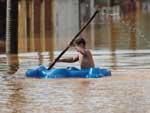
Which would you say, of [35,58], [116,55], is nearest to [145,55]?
[116,55]

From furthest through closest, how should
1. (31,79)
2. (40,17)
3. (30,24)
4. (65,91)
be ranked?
(40,17) → (30,24) → (31,79) → (65,91)

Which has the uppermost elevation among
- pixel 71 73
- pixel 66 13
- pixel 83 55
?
pixel 66 13

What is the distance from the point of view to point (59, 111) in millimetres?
11070

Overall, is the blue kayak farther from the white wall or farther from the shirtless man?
the white wall

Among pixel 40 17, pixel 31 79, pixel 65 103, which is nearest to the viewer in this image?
pixel 65 103

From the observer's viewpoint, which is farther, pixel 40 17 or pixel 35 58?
pixel 40 17

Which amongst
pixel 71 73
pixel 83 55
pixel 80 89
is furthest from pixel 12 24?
pixel 80 89

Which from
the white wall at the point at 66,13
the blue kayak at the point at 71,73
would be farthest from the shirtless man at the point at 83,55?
the white wall at the point at 66,13

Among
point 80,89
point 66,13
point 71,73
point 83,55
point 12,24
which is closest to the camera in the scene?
point 80,89

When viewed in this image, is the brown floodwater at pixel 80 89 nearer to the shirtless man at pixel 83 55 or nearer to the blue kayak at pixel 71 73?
the blue kayak at pixel 71 73

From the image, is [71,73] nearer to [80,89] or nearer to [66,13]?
[80,89]

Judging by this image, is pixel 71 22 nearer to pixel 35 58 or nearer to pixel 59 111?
pixel 35 58

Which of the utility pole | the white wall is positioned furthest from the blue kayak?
the white wall

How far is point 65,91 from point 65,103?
5.19ft
